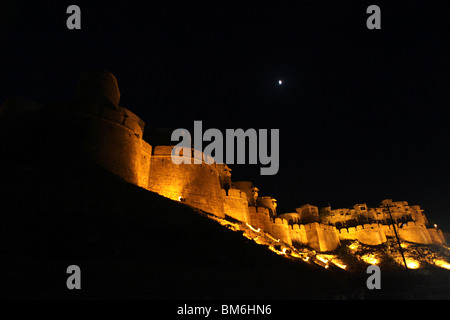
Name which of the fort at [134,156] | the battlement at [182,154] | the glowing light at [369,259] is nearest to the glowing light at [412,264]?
the glowing light at [369,259]

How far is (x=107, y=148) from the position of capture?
17.0 meters

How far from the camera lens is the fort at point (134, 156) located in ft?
54.6

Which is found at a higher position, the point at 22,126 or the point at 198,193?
the point at 22,126

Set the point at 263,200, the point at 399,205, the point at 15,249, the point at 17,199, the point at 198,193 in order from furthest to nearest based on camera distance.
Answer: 1. the point at 399,205
2. the point at 263,200
3. the point at 198,193
4. the point at 17,199
5. the point at 15,249

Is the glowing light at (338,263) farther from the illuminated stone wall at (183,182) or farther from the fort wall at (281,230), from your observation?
the illuminated stone wall at (183,182)

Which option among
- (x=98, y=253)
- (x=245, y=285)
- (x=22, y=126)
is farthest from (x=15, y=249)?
(x=22, y=126)

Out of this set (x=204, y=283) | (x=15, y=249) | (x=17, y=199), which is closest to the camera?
(x=15, y=249)

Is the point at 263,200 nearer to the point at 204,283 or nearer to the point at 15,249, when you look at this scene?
the point at 204,283

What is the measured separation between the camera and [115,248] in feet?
26.4

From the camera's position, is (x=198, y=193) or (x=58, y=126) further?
(x=198, y=193)

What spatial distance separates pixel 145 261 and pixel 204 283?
79.6 inches

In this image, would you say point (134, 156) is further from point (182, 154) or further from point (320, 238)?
point (320, 238)

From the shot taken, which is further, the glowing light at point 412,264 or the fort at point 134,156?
the glowing light at point 412,264

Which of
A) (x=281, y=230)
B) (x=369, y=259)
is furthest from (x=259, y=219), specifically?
(x=369, y=259)
